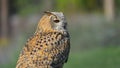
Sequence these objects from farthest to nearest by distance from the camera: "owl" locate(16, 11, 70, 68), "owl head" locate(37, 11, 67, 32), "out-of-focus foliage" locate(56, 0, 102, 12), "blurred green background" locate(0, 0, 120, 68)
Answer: "out-of-focus foliage" locate(56, 0, 102, 12), "blurred green background" locate(0, 0, 120, 68), "owl head" locate(37, 11, 67, 32), "owl" locate(16, 11, 70, 68)

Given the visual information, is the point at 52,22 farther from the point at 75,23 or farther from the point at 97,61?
the point at 75,23

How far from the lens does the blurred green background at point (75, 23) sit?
20.9 m

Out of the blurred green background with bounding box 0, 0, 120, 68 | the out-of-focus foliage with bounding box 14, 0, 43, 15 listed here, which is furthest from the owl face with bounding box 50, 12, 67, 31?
the out-of-focus foliage with bounding box 14, 0, 43, 15

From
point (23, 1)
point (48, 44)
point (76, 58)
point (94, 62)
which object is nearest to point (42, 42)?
point (48, 44)

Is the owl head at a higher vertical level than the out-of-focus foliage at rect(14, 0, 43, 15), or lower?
higher

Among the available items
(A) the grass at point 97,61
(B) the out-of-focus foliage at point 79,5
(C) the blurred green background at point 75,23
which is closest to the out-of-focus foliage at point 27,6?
(C) the blurred green background at point 75,23

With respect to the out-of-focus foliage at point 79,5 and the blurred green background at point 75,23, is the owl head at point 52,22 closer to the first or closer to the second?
the blurred green background at point 75,23

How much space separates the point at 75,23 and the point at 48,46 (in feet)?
82.1

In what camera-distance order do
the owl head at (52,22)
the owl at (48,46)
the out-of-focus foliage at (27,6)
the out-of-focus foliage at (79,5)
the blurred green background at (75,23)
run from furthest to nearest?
the out-of-focus foliage at (27,6) → the out-of-focus foliage at (79,5) → the blurred green background at (75,23) → the owl head at (52,22) → the owl at (48,46)

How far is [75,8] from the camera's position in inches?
1861

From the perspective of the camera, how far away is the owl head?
875cm

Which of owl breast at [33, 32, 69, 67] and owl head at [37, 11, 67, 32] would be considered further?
owl head at [37, 11, 67, 32]

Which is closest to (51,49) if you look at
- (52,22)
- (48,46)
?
(48,46)

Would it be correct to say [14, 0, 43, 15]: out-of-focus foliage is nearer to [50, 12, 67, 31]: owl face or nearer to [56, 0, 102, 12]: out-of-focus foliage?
[56, 0, 102, 12]: out-of-focus foliage
